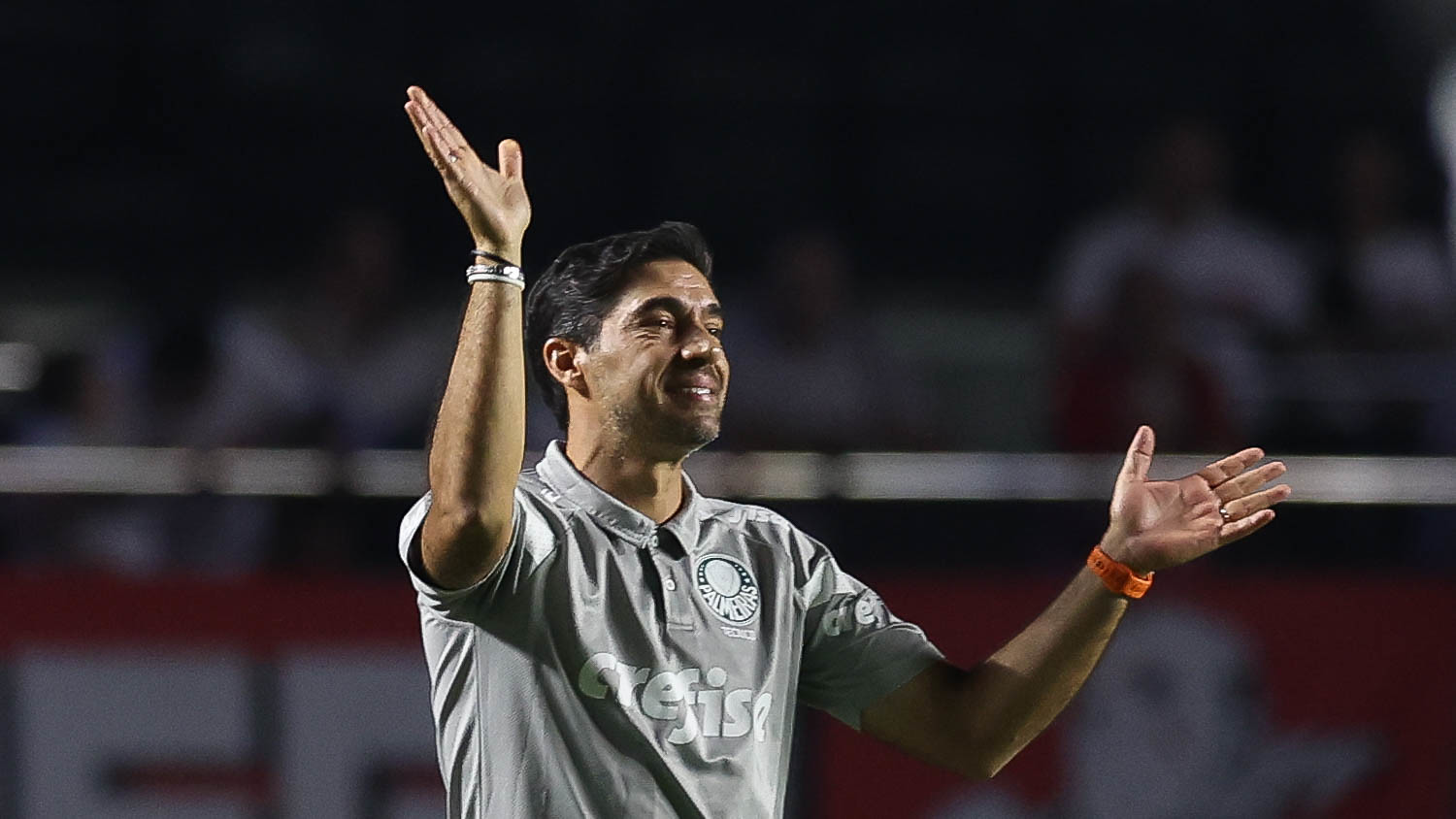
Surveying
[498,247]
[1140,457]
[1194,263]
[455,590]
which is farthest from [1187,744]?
[498,247]

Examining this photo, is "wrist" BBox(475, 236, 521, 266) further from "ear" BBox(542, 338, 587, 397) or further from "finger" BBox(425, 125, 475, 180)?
"ear" BBox(542, 338, 587, 397)

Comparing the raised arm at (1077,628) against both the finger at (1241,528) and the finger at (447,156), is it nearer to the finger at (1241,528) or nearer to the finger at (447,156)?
the finger at (1241,528)

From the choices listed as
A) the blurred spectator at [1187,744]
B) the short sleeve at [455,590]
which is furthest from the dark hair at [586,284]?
the blurred spectator at [1187,744]

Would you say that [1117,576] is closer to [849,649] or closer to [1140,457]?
[1140,457]

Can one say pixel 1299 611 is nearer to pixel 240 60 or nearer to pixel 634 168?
pixel 634 168

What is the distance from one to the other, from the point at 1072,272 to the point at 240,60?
4.97 m

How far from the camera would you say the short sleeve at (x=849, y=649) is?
3193 millimetres

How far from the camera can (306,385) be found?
21.6 ft

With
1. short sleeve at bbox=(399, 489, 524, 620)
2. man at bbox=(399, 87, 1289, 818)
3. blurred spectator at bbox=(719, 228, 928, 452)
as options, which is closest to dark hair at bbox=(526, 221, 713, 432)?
man at bbox=(399, 87, 1289, 818)

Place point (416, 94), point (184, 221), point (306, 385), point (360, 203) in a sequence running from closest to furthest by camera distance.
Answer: point (416, 94) < point (306, 385) < point (360, 203) < point (184, 221)

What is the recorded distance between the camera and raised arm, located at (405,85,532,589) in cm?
268

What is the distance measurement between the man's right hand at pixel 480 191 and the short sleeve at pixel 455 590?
0.35 meters

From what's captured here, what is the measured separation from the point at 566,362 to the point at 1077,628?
856mm

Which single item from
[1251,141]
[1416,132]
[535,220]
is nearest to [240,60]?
[535,220]
